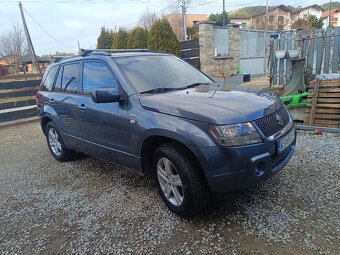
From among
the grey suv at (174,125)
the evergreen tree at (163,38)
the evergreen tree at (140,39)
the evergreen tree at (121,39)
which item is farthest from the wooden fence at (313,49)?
the evergreen tree at (121,39)

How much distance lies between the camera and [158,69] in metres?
3.90

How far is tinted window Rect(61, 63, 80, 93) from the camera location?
173 inches

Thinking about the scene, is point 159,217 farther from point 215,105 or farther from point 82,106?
point 82,106

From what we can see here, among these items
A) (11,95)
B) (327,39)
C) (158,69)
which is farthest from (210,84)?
(11,95)

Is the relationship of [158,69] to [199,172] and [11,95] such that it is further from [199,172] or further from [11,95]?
[11,95]

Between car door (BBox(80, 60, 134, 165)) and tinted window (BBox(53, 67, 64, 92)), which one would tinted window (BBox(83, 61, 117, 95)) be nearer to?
car door (BBox(80, 60, 134, 165))

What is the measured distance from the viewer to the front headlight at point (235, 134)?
2.60 meters

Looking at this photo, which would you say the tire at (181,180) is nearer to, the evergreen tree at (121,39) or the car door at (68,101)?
the car door at (68,101)

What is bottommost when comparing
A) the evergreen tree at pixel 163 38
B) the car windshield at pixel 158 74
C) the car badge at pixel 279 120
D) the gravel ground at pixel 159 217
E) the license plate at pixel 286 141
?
the gravel ground at pixel 159 217

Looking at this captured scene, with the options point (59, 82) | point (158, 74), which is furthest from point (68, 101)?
point (158, 74)

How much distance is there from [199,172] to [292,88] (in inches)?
211

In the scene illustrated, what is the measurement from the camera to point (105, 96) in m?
3.30

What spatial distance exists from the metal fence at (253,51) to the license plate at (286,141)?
50.4 ft

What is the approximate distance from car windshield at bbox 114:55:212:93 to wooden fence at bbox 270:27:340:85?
4.58m
